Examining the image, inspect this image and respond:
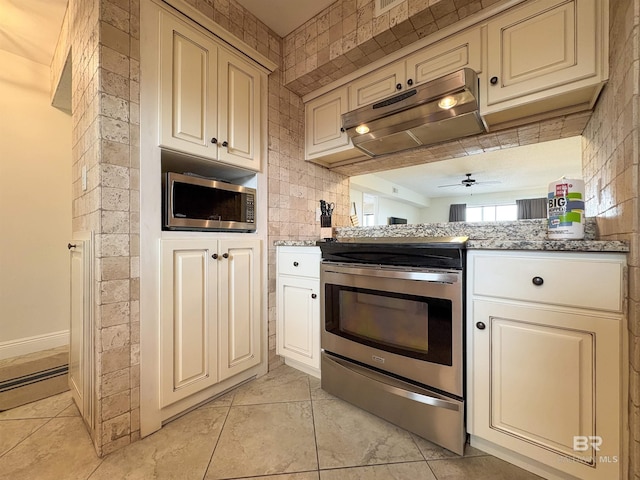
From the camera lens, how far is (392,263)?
4.31ft

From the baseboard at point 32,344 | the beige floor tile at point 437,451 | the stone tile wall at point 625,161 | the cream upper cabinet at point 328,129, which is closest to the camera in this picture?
the stone tile wall at point 625,161

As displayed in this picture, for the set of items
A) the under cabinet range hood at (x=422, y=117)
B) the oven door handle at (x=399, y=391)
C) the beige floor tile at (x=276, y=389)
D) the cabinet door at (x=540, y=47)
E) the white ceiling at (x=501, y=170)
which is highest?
the white ceiling at (x=501, y=170)

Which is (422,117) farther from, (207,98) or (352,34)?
(207,98)

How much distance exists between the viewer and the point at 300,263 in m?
1.80

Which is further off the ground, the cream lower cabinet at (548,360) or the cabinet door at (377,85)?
the cabinet door at (377,85)

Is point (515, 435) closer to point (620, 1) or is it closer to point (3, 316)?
point (620, 1)

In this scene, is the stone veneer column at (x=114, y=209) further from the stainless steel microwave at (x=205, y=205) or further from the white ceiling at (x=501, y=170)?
the white ceiling at (x=501, y=170)

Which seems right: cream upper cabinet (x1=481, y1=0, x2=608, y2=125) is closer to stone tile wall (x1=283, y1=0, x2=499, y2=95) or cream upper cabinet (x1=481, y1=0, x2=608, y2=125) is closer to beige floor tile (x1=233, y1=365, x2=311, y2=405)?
stone tile wall (x1=283, y1=0, x2=499, y2=95)

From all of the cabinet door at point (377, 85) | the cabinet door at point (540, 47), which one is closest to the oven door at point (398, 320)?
the cabinet door at point (540, 47)

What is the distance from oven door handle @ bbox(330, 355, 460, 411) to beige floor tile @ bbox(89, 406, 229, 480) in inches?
28.8

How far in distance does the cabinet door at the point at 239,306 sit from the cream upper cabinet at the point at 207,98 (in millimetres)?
566

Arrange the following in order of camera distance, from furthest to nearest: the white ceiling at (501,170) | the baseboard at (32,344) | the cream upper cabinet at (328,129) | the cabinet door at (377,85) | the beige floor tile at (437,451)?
the white ceiling at (501,170) < the baseboard at (32,344) < the cream upper cabinet at (328,129) < the cabinet door at (377,85) < the beige floor tile at (437,451)

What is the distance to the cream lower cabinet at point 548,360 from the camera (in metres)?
0.87

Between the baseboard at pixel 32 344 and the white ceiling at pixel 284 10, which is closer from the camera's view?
the white ceiling at pixel 284 10
